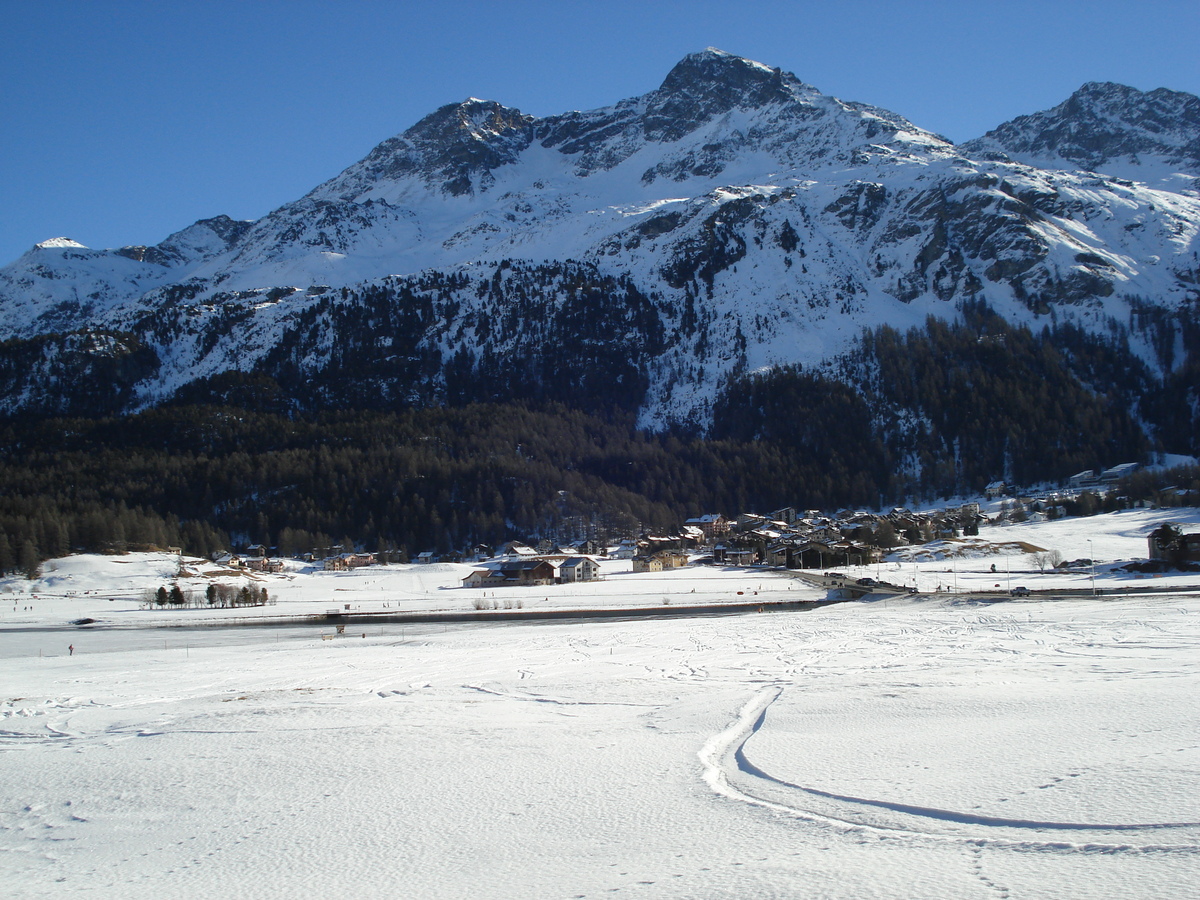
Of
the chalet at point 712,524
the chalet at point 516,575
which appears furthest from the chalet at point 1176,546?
the chalet at point 712,524

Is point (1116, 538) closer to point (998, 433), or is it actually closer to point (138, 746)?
point (998, 433)

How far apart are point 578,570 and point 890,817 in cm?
7672

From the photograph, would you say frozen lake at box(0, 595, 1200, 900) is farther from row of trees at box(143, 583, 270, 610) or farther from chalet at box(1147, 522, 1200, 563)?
chalet at box(1147, 522, 1200, 563)

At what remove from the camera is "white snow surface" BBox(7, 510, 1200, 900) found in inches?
322

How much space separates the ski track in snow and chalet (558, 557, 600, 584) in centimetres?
7264

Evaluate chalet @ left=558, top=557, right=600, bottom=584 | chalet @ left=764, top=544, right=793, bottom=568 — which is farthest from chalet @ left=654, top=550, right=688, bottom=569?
chalet @ left=558, top=557, right=600, bottom=584

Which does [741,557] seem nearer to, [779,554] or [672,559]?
[779,554]

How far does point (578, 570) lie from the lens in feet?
279

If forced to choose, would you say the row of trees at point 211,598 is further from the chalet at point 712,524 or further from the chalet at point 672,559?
the chalet at point 712,524

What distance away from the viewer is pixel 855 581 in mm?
65062

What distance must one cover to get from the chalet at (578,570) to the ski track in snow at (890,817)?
72.6m

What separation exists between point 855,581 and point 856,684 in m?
49.9

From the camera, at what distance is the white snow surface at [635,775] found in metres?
8.19

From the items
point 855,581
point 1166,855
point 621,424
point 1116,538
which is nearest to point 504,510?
point 621,424
